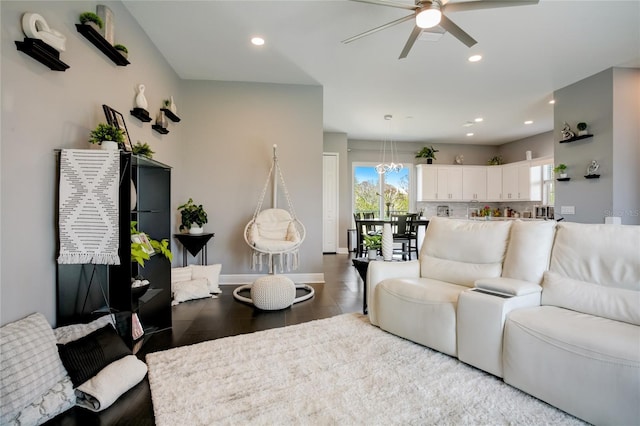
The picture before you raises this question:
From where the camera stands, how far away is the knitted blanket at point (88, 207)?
6.02 ft

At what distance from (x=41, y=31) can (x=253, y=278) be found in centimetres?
328

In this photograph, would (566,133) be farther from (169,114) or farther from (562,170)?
(169,114)

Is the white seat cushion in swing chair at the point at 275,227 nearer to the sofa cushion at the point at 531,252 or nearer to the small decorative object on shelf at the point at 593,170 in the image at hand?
the sofa cushion at the point at 531,252

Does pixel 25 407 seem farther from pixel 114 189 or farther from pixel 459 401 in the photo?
pixel 459 401

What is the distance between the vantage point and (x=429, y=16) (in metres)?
2.20

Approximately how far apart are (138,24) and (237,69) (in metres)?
1.20

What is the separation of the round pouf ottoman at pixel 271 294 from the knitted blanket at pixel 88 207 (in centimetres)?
143

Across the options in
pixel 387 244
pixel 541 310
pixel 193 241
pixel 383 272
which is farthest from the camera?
pixel 193 241

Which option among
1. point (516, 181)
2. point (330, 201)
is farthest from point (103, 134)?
point (516, 181)

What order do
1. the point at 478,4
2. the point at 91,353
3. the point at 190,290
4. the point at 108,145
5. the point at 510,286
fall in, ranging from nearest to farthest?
the point at 91,353 < the point at 510,286 < the point at 108,145 < the point at 478,4 < the point at 190,290

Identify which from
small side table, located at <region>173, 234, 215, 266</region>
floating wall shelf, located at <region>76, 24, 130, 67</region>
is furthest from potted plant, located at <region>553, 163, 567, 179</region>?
floating wall shelf, located at <region>76, 24, 130, 67</region>

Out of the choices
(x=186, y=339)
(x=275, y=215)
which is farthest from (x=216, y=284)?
(x=186, y=339)

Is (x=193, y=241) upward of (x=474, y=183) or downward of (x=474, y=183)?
downward

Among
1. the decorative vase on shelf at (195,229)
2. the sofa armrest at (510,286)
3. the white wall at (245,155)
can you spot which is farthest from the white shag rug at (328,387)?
the white wall at (245,155)
